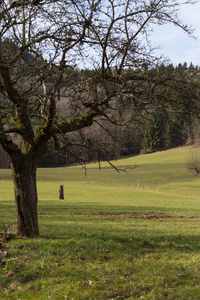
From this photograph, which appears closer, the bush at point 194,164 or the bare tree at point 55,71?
the bare tree at point 55,71

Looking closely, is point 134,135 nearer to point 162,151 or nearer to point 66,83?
point 66,83

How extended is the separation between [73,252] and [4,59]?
5770mm

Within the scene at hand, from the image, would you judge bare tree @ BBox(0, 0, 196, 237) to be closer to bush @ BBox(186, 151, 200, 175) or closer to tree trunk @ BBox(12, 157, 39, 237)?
tree trunk @ BBox(12, 157, 39, 237)

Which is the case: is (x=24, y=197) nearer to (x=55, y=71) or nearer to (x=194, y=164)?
(x=55, y=71)

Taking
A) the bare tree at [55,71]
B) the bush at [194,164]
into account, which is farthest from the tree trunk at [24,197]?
the bush at [194,164]

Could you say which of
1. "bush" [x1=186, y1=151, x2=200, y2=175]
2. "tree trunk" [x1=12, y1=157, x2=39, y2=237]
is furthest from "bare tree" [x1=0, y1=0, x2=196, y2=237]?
"bush" [x1=186, y1=151, x2=200, y2=175]

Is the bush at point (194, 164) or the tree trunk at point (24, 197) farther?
the bush at point (194, 164)

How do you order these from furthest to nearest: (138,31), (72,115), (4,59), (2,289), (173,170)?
(173,170), (72,115), (138,31), (4,59), (2,289)

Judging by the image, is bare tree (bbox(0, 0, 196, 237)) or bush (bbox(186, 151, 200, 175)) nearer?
bare tree (bbox(0, 0, 196, 237))

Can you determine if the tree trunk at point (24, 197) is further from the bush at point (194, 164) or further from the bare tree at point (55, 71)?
the bush at point (194, 164)

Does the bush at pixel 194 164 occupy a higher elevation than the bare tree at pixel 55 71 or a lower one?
lower

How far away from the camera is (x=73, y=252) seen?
30.8 feet

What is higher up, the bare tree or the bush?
the bare tree

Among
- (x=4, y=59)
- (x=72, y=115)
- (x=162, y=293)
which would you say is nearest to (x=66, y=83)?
(x=72, y=115)
